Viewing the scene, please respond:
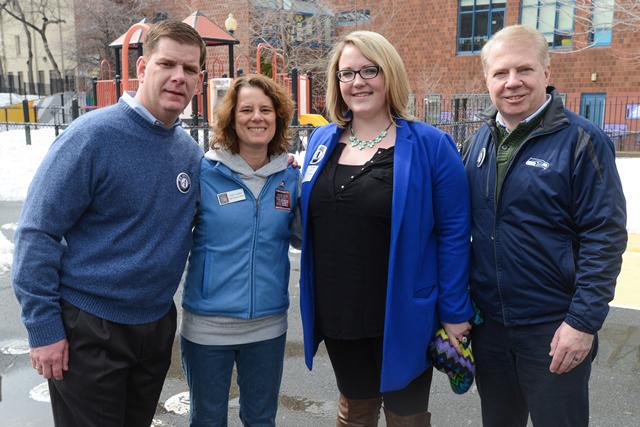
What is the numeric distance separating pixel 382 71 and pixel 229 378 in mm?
1614

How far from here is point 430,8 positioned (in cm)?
2997

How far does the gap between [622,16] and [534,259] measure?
20733 mm

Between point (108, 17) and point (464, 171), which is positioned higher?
point (108, 17)

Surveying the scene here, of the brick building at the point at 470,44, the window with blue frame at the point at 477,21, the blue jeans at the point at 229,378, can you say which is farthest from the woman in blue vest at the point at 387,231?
the window with blue frame at the point at 477,21

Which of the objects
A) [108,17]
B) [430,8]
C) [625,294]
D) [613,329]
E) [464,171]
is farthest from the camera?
[108,17]

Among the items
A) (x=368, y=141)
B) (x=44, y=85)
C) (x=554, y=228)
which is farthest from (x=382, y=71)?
(x=44, y=85)

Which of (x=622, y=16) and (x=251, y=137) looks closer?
(x=251, y=137)

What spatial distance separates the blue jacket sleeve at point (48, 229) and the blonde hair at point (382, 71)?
119 centimetres

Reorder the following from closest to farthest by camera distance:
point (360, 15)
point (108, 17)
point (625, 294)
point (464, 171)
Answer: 1. point (464, 171)
2. point (625, 294)
3. point (360, 15)
4. point (108, 17)

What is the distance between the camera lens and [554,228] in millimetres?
2453

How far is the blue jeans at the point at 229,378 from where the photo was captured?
2.84 m

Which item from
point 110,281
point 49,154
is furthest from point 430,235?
point 49,154

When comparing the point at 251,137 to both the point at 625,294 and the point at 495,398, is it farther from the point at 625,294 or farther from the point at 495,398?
the point at 625,294

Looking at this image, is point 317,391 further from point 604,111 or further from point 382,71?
point 604,111
